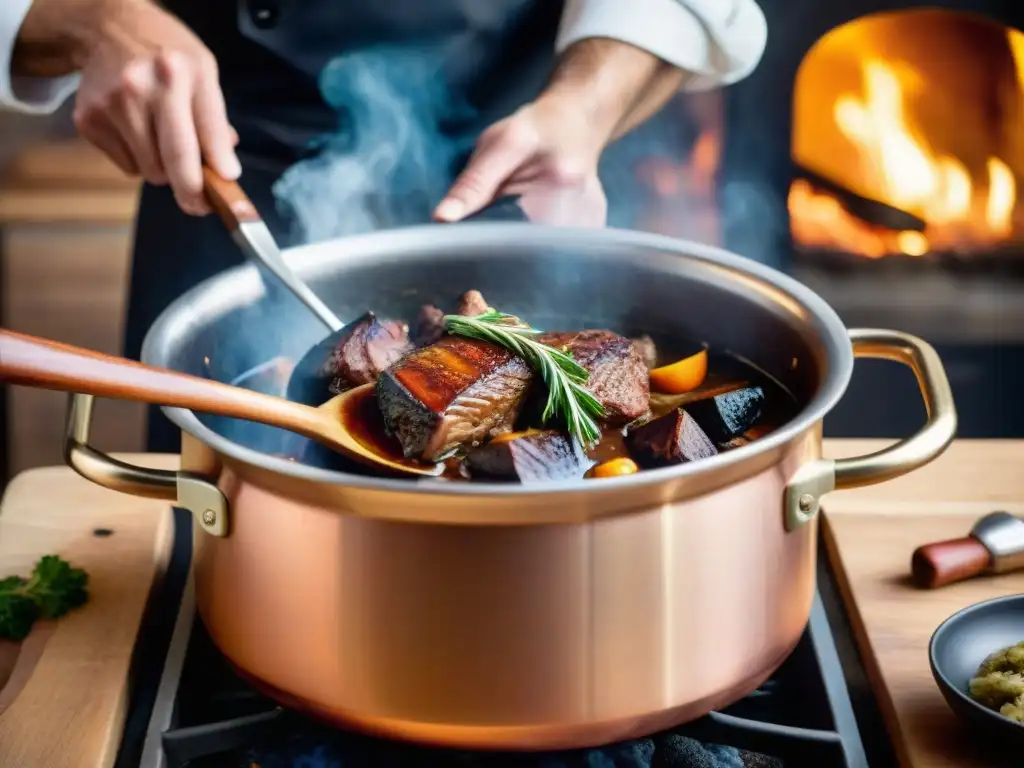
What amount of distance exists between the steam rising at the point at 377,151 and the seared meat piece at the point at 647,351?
71 centimetres

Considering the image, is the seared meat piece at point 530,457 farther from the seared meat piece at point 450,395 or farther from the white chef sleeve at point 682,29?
the white chef sleeve at point 682,29

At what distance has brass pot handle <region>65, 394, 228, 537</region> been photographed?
1.14m

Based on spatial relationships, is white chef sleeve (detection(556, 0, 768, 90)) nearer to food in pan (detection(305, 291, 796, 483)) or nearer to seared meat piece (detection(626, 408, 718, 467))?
food in pan (detection(305, 291, 796, 483))

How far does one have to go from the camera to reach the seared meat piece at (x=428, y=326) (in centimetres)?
156

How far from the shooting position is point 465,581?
1.04 meters

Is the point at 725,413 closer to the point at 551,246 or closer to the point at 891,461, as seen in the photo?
the point at 891,461

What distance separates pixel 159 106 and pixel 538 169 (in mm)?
566

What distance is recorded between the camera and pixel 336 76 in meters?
2.17

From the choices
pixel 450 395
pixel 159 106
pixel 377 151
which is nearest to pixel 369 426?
pixel 450 395

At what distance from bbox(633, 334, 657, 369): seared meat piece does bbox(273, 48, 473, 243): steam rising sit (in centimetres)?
71

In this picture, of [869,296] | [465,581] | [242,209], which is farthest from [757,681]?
[869,296]

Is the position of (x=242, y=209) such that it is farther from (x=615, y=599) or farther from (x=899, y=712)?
(x=899, y=712)

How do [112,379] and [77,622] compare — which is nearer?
[112,379]

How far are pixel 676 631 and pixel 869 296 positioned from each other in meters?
2.52
